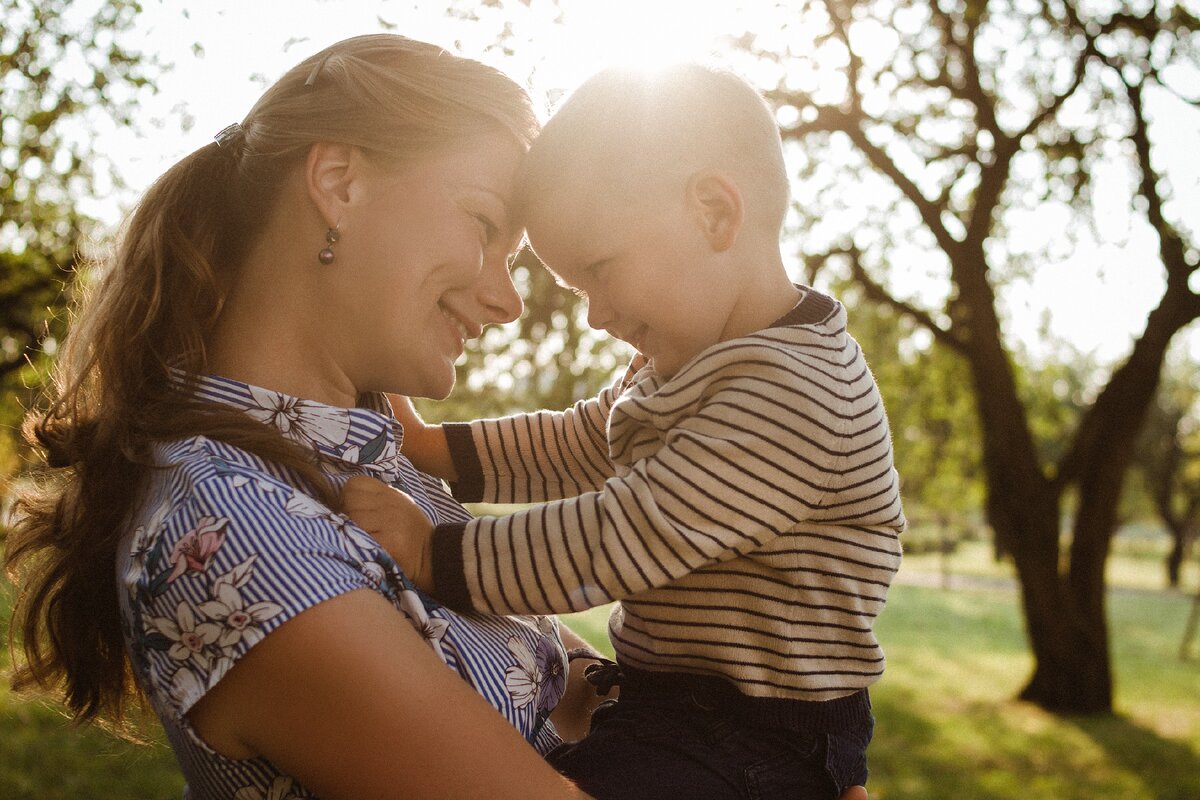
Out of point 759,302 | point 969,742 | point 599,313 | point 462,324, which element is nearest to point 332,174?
point 462,324

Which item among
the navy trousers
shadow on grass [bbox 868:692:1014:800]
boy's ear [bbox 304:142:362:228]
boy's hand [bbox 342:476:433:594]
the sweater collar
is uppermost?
boy's ear [bbox 304:142:362:228]

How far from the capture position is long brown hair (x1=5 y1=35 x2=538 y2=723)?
68.2 inches

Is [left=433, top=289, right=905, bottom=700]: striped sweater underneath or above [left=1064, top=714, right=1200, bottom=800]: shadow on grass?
above

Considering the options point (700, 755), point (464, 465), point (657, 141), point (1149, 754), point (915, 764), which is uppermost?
point (657, 141)

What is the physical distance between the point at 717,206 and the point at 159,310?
0.99 meters

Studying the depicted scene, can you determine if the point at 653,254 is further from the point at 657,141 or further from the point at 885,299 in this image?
the point at 885,299

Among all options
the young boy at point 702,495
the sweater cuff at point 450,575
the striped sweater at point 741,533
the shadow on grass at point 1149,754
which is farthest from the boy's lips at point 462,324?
the shadow on grass at point 1149,754

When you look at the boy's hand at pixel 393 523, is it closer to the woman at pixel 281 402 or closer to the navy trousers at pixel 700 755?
the woman at pixel 281 402

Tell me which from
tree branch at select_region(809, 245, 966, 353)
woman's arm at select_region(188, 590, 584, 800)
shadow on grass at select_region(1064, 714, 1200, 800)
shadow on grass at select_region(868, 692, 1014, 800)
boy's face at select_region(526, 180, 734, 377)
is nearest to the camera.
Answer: woman's arm at select_region(188, 590, 584, 800)

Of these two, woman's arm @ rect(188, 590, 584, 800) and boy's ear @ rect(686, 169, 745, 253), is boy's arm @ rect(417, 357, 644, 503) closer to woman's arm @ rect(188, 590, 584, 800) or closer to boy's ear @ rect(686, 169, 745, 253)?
boy's ear @ rect(686, 169, 745, 253)

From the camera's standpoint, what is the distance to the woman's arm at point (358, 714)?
129 cm

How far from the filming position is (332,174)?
1.83m

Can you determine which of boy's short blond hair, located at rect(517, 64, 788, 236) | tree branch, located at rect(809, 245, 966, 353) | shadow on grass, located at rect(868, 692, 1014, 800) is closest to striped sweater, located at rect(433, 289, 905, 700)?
boy's short blond hair, located at rect(517, 64, 788, 236)

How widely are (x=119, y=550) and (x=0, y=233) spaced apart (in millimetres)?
10284
